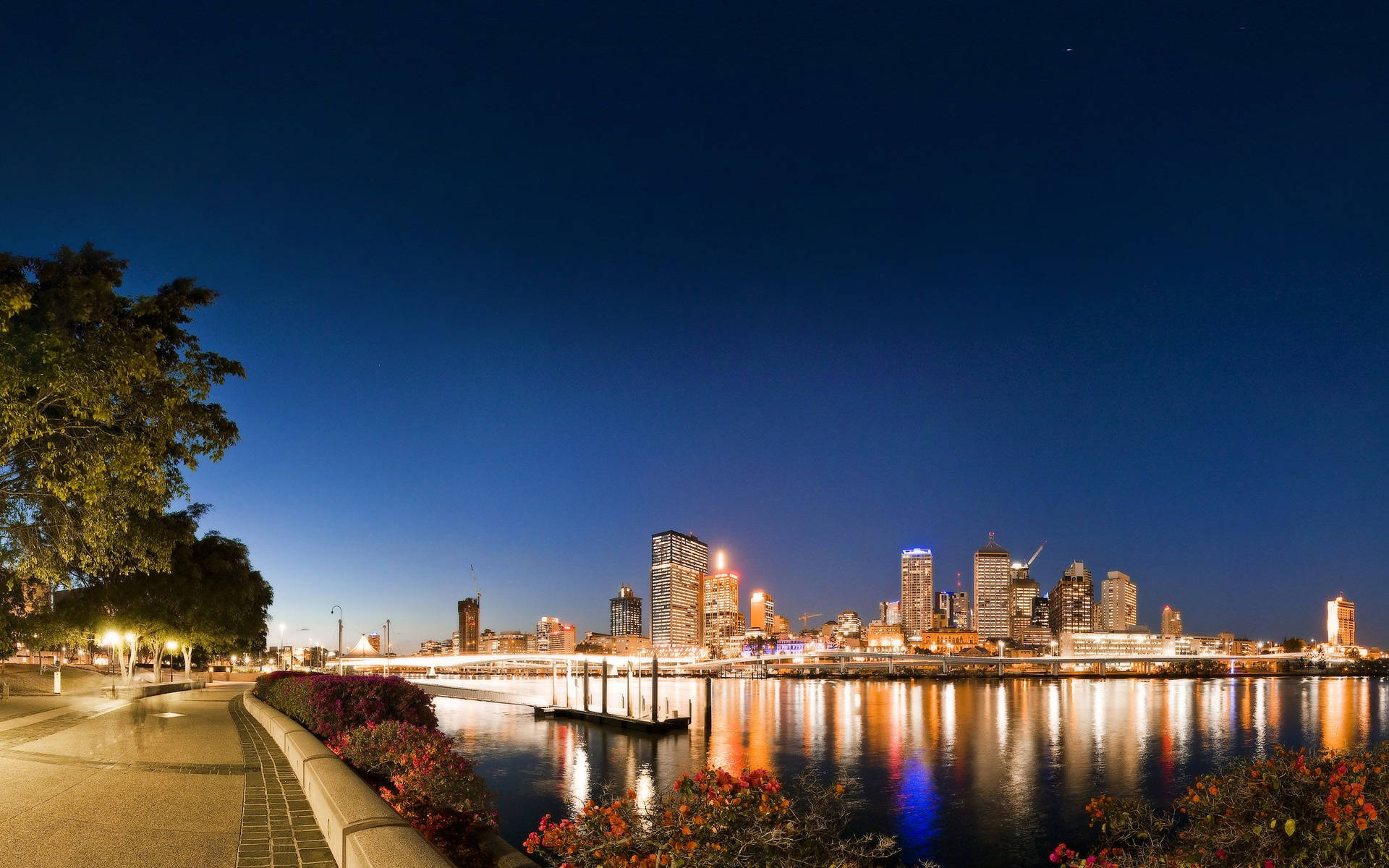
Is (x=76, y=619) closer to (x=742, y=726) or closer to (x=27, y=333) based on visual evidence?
(x=27, y=333)

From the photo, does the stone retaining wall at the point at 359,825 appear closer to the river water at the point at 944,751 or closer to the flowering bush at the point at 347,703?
the flowering bush at the point at 347,703

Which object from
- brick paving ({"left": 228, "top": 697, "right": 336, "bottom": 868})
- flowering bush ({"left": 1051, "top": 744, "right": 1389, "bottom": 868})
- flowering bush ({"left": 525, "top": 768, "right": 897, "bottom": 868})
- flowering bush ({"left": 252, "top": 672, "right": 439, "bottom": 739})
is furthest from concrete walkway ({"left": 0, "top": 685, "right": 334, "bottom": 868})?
flowering bush ({"left": 1051, "top": 744, "right": 1389, "bottom": 868})

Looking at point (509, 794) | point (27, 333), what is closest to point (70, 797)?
point (27, 333)

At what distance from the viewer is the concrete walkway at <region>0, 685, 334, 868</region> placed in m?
8.12

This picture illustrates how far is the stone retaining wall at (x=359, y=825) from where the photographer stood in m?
6.25

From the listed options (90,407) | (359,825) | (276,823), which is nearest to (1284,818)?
(359,825)

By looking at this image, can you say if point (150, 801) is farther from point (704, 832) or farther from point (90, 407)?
point (704, 832)

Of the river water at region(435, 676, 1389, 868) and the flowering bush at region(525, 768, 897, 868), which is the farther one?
the river water at region(435, 676, 1389, 868)

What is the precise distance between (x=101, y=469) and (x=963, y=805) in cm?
3426

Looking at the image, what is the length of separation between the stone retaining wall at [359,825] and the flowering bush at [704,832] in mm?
1177

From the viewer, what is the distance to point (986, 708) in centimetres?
9700

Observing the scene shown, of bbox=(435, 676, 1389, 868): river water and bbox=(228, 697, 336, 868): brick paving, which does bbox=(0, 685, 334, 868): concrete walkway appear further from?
bbox=(435, 676, 1389, 868): river water

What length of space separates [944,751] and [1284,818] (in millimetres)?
50063

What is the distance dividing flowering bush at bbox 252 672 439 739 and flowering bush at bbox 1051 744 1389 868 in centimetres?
1337
